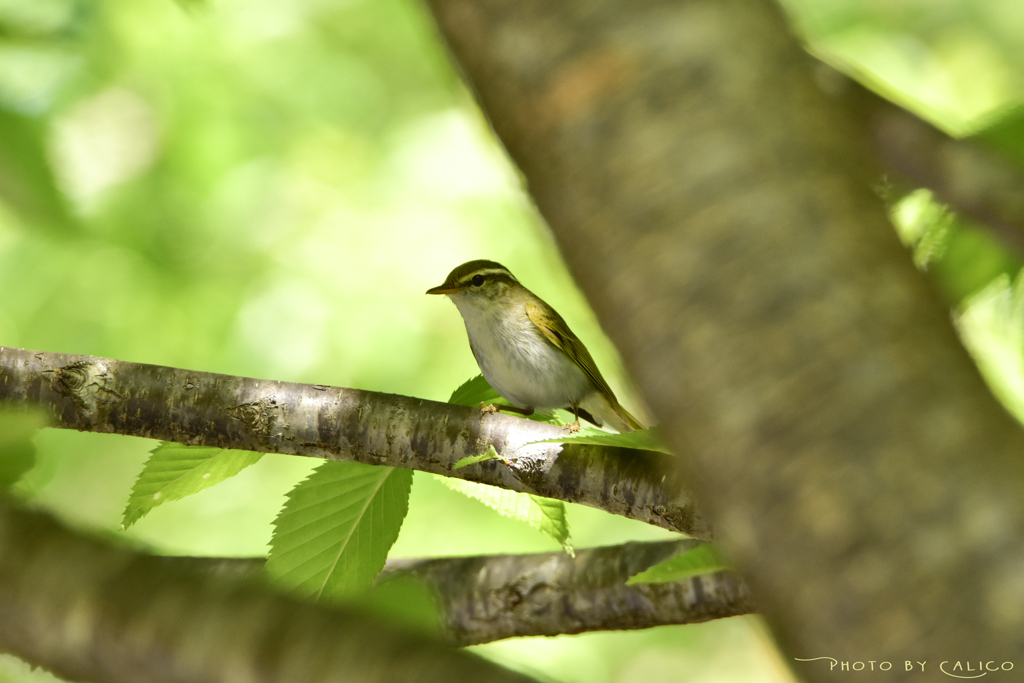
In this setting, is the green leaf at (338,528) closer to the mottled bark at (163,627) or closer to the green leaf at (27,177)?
the green leaf at (27,177)

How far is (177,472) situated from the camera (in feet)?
4.01

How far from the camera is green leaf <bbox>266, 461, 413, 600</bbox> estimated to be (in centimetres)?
118

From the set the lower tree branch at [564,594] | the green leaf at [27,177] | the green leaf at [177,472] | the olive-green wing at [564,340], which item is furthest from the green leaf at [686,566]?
the olive-green wing at [564,340]

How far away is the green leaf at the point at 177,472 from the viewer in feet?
3.90

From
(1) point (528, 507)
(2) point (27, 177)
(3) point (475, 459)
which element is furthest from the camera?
(1) point (528, 507)

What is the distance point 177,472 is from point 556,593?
744mm

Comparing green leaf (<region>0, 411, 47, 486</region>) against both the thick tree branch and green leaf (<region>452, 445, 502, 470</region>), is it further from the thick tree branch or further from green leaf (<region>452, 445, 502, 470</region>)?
the thick tree branch

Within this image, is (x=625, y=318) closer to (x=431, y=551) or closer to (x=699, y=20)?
(x=699, y=20)

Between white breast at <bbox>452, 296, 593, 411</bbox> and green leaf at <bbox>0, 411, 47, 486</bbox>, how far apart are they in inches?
71.0

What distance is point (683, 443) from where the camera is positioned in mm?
354

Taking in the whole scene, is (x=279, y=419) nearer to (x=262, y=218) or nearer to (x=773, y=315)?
(x=773, y=315)

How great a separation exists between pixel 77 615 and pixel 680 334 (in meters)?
0.36

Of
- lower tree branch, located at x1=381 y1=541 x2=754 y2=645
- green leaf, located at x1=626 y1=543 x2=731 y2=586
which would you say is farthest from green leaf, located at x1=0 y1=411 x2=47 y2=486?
lower tree branch, located at x1=381 y1=541 x2=754 y2=645

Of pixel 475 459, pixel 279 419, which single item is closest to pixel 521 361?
pixel 279 419
